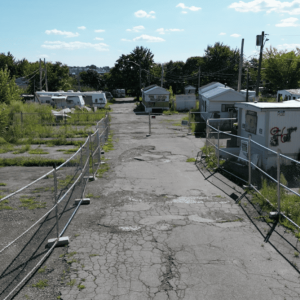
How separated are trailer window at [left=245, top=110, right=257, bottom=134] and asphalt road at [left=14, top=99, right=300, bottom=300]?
12.1ft

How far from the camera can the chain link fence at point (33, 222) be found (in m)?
5.40

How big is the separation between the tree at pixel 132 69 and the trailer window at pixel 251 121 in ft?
175

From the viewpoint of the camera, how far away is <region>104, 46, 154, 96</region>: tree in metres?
66.9

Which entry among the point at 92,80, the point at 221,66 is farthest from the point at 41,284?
the point at 92,80

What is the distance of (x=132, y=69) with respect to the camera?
6712cm

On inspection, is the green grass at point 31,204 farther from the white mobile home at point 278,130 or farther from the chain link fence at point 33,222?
the white mobile home at point 278,130

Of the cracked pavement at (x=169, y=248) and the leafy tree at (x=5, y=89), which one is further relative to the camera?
the leafy tree at (x=5, y=89)

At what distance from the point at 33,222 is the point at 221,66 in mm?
70470

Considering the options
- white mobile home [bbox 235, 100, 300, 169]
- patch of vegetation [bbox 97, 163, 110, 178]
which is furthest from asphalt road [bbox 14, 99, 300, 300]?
white mobile home [bbox 235, 100, 300, 169]

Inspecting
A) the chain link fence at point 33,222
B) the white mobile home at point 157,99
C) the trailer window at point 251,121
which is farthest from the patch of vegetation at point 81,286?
the white mobile home at point 157,99

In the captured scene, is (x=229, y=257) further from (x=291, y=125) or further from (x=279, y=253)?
(x=291, y=125)

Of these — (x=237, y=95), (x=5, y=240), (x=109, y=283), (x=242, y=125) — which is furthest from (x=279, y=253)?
(x=237, y=95)

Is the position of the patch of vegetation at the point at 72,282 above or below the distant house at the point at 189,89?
below

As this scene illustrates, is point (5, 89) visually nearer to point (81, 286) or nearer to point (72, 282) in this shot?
point (72, 282)
